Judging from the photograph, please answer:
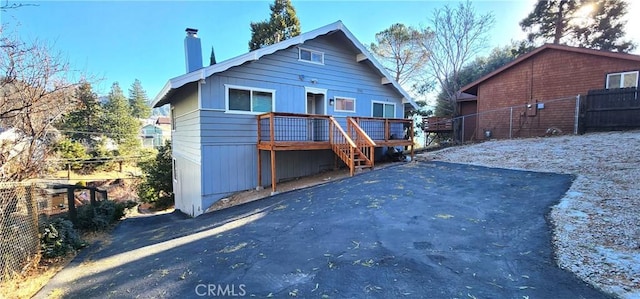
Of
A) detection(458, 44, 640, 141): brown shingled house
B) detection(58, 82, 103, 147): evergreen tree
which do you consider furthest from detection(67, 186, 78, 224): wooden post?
detection(58, 82, 103, 147): evergreen tree

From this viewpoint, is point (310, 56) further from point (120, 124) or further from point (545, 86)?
point (120, 124)

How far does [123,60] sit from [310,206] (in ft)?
70.6

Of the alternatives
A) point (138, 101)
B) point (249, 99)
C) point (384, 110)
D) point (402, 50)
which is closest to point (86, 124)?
point (249, 99)

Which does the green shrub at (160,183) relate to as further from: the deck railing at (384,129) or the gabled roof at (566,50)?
the gabled roof at (566,50)

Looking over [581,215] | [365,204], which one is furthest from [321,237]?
[581,215]

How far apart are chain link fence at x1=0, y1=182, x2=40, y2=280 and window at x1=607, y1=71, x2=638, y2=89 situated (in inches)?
722

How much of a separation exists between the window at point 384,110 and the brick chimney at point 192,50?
24.8 ft

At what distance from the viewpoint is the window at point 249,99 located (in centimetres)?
876

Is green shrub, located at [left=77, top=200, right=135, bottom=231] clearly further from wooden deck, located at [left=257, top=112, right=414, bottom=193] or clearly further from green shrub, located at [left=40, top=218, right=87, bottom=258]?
wooden deck, located at [left=257, top=112, right=414, bottom=193]

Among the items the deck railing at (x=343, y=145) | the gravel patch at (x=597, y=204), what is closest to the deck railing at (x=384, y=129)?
the deck railing at (x=343, y=145)

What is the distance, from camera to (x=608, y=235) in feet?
11.4

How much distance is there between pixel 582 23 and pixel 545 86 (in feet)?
36.6

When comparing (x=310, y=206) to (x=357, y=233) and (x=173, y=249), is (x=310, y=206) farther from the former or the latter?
(x=173, y=249)

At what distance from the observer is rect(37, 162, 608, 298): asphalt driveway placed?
8.86ft
